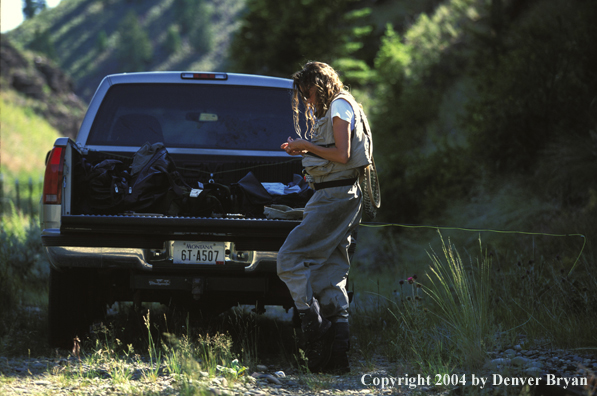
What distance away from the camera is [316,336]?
3859 mm

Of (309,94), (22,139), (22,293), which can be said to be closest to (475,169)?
(309,94)

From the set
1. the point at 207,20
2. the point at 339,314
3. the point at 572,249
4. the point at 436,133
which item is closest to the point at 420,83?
the point at 436,133

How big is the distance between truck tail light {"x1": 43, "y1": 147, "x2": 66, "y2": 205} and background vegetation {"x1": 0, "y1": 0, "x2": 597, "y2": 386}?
7.88 feet

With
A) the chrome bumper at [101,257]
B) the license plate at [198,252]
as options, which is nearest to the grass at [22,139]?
the chrome bumper at [101,257]

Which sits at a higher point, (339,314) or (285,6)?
(285,6)

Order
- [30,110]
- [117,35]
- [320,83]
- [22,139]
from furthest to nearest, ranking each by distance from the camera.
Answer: [117,35]
[30,110]
[22,139]
[320,83]

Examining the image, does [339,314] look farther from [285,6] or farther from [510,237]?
[285,6]

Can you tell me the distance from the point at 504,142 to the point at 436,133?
17.3ft

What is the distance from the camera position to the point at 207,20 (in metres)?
124

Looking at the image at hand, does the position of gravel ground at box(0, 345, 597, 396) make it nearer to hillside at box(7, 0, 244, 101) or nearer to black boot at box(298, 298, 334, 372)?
black boot at box(298, 298, 334, 372)

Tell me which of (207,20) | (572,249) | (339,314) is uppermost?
(207,20)

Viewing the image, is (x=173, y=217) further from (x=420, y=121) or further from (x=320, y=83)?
(x=420, y=121)

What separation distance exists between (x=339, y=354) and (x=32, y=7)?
148293 millimetres

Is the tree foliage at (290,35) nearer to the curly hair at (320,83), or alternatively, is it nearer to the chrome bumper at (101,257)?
the curly hair at (320,83)
